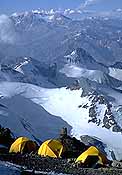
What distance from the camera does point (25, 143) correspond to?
57.3 metres

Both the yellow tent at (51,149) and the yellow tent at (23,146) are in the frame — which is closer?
the yellow tent at (51,149)

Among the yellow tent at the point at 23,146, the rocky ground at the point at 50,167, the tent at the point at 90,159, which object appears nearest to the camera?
the rocky ground at the point at 50,167

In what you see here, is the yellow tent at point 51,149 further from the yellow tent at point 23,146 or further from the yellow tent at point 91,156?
the yellow tent at point 91,156

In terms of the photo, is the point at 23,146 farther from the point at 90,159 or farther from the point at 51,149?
the point at 90,159

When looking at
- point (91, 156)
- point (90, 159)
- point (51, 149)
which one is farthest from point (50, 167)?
point (51, 149)

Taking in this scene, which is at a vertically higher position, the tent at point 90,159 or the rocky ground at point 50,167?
the tent at point 90,159

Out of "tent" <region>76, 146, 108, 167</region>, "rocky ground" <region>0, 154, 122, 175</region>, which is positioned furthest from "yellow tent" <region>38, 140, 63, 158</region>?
"rocky ground" <region>0, 154, 122, 175</region>

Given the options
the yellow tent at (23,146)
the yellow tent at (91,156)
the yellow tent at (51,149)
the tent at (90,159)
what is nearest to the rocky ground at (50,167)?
the tent at (90,159)

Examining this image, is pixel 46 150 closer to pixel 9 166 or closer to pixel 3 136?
pixel 3 136

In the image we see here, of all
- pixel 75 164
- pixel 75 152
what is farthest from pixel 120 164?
pixel 75 152

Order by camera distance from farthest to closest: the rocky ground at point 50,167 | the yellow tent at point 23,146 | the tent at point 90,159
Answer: the yellow tent at point 23,146, the tent at point 90,159, the rocky ground at point 50,167

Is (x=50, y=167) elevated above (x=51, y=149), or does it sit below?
below

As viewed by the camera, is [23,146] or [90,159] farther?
[23,146]

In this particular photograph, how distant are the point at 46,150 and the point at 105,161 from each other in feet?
28.5
